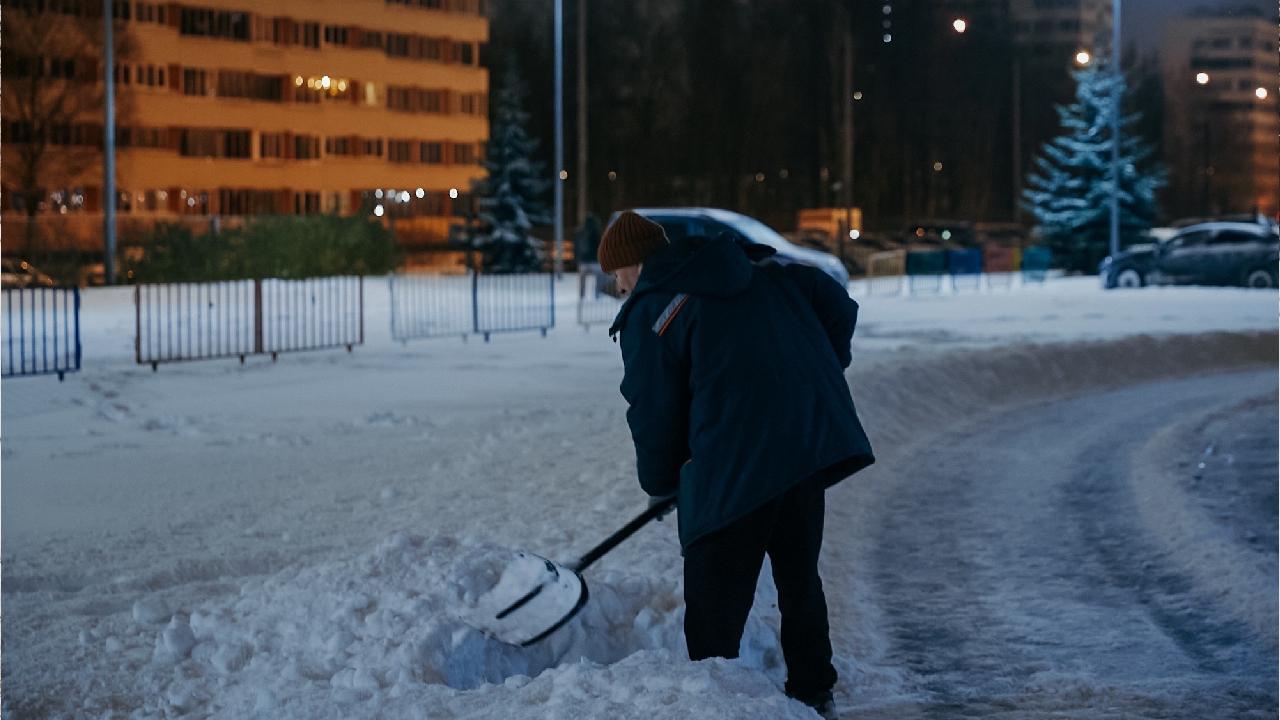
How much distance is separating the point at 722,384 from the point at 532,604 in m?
1.31

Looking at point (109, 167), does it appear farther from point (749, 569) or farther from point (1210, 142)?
point (1210, 142)

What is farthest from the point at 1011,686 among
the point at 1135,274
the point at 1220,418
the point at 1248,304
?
the point at 1135,274

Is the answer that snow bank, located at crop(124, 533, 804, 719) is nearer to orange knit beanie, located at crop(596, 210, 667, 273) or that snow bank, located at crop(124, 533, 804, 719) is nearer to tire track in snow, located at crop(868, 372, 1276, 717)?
tire track in snow, located at crop(868, 372, 1276, 717)

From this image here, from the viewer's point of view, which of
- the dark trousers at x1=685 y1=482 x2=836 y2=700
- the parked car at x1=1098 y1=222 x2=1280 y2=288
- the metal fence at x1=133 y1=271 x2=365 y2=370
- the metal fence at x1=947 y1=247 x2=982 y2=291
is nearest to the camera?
the dark trousers at x1=685 y1=482 x2=836 y2=700

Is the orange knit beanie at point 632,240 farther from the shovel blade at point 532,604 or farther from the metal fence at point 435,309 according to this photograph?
the metal fence at point 435,309

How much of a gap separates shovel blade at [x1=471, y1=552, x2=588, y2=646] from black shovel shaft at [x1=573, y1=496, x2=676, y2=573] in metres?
0.07

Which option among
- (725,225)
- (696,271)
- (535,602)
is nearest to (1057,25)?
(725,225)

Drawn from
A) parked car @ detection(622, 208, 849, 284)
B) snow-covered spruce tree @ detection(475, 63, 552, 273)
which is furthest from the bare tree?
parked car @ detection(622, 208, 849, 284)

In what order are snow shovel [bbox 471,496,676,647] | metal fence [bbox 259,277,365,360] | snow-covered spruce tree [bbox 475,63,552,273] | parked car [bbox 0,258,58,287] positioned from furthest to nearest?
snow-covered spruce tree [bbox 475,63,552,273]
parked car [bbox 0,258,58,287]
metal fence [bbox 259,277,365,360]
snow shovel [bbox 471,496,676,647]

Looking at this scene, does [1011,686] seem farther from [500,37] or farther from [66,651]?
[500,37]

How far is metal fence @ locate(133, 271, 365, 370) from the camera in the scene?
1902cm

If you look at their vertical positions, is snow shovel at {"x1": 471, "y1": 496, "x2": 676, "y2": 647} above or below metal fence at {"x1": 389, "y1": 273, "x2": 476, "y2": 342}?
below

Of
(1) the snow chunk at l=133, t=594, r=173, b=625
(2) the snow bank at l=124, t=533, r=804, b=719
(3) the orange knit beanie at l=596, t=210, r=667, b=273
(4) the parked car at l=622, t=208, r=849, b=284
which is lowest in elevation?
(1) the snow chunk at l=133, t=594, r=173, b=625

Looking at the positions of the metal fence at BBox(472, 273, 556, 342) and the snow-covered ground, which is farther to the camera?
the metal fence at BBox(472, 273, 556, 342)
